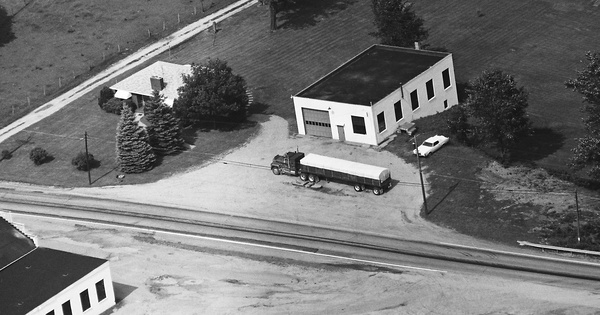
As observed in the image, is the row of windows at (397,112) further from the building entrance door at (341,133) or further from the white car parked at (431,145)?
the white car parked at (431,145)

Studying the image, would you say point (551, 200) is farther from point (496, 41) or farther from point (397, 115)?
point (496, 41)

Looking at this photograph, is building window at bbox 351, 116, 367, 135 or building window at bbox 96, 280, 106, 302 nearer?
building window at bbox 96, 280, 106, 302

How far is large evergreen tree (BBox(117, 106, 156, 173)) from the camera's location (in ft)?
408

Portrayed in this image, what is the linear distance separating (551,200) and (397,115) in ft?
80.5

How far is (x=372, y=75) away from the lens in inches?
5221

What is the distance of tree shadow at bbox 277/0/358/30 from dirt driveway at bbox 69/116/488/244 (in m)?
31.3

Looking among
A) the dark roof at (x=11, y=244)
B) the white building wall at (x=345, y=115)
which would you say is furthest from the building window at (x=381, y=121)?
the dark roof at (x=11, y=244)

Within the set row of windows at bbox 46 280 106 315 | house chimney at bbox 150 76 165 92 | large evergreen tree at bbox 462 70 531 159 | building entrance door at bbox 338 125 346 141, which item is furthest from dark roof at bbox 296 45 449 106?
row of windows at bbox 46 280 106 315

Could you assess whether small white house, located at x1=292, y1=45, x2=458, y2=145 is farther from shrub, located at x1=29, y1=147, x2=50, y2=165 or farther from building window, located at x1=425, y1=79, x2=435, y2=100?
shrub, located at x1=29, y1=147, x2=50, y2=165

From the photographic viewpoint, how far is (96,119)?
139375mm

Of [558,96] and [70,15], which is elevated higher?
[70,15]

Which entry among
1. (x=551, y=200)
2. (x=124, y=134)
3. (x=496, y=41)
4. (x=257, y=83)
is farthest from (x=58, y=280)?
(x=496, y=41)

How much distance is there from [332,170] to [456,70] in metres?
33.9

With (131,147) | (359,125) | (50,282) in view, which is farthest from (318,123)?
(50,282)
